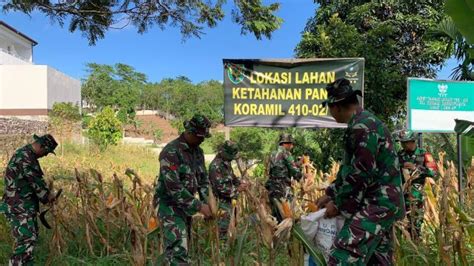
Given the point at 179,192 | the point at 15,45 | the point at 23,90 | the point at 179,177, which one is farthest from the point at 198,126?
the point at 15,45

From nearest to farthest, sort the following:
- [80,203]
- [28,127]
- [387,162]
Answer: [387,162], [80,203], [28,127]

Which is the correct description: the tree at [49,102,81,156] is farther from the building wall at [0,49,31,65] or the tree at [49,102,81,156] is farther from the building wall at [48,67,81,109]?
the building wall at [0,49,31,65]

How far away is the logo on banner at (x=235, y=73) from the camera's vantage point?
25.2 ft

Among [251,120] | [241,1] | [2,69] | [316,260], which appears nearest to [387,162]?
[316,260]

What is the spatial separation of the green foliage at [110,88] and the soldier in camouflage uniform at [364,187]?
5032 cm

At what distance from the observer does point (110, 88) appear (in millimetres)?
59094

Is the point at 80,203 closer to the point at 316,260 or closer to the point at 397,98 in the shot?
the point at 316,260

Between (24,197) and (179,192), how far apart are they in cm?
192

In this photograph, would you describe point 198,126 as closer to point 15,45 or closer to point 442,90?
point 442,90

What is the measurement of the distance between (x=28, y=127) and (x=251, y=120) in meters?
24.1

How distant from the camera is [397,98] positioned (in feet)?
37.4

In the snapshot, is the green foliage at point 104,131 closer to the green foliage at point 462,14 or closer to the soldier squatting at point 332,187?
the soldier squatting at point 332,187

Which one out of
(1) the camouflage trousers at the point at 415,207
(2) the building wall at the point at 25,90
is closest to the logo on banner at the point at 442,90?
(1) the camouflage trousers at the point at 415,207

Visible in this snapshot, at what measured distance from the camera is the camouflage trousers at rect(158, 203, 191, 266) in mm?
4008
